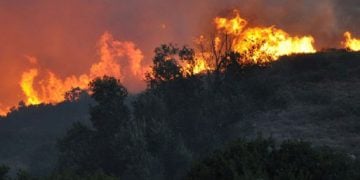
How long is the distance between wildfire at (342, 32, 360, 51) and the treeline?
15.6 m

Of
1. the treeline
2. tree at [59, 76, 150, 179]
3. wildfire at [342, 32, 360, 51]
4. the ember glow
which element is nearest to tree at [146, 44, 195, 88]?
the treeline

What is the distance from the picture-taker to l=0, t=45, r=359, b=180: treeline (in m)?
45.5

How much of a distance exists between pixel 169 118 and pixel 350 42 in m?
41.2

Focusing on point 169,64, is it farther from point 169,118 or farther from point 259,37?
point 259,37

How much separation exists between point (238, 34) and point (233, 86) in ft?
72.3

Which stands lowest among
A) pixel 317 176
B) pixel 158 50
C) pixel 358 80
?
pixel 317 176

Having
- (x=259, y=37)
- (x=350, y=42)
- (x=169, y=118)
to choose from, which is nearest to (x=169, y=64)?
(x=169, y=118)

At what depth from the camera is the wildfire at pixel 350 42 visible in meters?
81.0

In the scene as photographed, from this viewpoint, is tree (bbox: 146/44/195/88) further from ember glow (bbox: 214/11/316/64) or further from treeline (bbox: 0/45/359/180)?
ember glow (bbox: 214/11/316/64)

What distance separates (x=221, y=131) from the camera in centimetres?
5188

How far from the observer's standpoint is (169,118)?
53.7m

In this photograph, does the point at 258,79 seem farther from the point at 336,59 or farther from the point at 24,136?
the point at 24,136

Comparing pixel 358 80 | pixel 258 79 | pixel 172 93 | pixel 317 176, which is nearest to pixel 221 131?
pixel 172 93

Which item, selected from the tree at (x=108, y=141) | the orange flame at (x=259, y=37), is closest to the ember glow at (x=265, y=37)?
the orange flame at (x=259, y=37)
